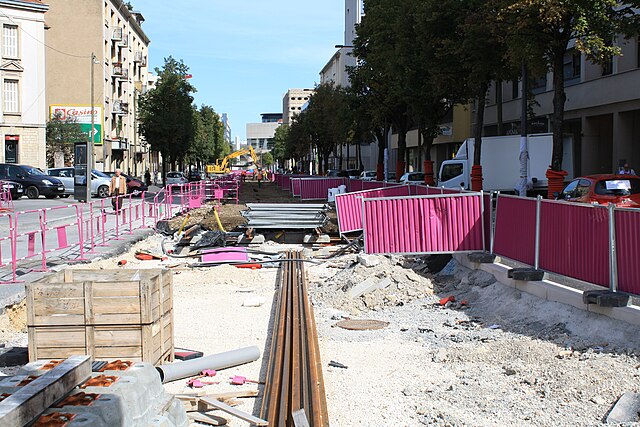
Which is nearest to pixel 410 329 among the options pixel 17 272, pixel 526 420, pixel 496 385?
pixel 496 385

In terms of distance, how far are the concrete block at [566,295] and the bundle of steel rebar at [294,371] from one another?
3259 mm

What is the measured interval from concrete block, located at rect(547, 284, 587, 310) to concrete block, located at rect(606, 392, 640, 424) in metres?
2.74

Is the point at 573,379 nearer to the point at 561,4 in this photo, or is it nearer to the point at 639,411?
the point at 639,411

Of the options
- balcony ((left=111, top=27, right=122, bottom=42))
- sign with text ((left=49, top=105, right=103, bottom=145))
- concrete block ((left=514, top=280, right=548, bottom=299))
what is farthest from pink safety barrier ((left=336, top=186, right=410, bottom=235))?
balcony ((left=111, top=27, right=122, bottom=42))

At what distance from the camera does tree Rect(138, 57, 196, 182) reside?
72625 millimetres

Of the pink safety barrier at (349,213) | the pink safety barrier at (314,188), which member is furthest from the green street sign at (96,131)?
the pink safety barrier at (349,213)

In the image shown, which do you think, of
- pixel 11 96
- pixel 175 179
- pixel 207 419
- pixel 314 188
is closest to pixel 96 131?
pixel 175 179

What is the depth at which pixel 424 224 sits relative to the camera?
1417cm

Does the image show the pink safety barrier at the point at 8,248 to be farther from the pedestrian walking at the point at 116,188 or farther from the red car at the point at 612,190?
the red car at the point at 612,190

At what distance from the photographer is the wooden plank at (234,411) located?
6.05 metres

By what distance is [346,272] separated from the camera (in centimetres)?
1418

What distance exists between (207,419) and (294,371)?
1562mm

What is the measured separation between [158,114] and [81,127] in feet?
40.3

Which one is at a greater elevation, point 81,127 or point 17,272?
point 81,127
